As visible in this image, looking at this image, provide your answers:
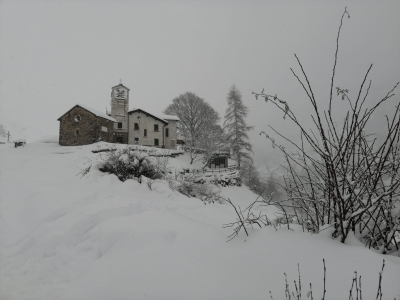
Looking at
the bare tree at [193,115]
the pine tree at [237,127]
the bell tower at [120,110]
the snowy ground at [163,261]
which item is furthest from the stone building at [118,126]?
the snowy ground at [163,261]

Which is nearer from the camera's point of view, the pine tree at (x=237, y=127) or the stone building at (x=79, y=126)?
the stone building at (x=79, y=126)

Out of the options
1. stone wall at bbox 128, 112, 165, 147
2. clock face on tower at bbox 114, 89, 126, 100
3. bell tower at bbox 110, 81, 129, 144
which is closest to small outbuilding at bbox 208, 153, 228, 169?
stone wall at bbox 128, 112, 165, 147

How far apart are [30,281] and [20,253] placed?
0.81 m

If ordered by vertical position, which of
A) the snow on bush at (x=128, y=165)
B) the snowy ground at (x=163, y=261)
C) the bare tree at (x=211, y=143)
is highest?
the bare tree at (x=211, y=143)

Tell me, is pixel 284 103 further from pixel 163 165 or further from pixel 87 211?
pixel 163 165

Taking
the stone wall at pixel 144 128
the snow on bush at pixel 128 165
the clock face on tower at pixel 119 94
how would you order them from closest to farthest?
the snow on bush at pixel 128 165
the clock face on tower at pixel 119 94
the stone wall at pixel 144 128

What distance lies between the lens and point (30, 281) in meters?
2.04

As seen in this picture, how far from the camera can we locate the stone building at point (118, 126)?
22.9 metres

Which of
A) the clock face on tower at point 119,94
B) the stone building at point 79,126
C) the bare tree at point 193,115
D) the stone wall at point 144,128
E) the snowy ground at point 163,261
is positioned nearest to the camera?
the snowy ground at point 163,261

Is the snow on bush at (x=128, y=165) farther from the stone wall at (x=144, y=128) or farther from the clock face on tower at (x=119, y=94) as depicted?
the clock face on tower at (x=119, y=94)

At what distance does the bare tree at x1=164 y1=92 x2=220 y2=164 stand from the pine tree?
371cm

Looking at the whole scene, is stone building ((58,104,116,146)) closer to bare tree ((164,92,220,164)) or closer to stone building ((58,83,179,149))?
stone building ((58,83,179,149))

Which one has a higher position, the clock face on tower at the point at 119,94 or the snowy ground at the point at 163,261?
the clock face on tower at the point at 119,94

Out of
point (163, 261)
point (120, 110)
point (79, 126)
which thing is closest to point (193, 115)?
point (120, 110)
